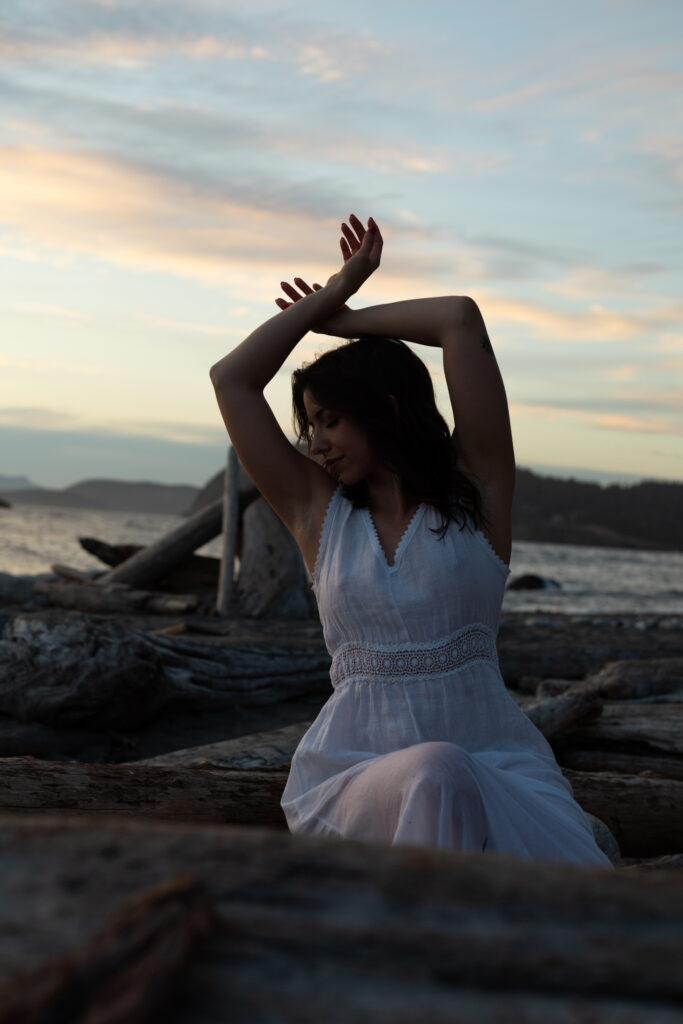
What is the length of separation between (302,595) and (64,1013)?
10668mm

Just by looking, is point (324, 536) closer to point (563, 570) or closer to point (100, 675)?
point (100, 675)

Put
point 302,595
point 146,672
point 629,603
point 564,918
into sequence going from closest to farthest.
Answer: point 564,918 → point 146,672 → point 302,595 → point 629,603

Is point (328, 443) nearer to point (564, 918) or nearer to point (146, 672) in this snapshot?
point (564, 918)

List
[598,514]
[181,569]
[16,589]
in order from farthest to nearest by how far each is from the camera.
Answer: [598,514]
[181,569]
[16,589]

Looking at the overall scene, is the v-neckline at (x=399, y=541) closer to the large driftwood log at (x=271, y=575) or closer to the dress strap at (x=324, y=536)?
the dress strap at (x=324, y=536)

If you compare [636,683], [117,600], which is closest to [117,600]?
[117,600]

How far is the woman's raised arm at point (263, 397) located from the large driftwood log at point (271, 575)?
7.84 m

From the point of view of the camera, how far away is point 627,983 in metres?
0.89

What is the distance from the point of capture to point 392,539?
3.20 meters

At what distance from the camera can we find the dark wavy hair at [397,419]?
322 cm

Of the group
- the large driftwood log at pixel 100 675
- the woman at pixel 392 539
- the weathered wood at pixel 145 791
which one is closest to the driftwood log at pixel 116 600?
the large driftwood log at pixel 100 675

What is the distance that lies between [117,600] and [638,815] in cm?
816

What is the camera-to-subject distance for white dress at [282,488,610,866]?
8.64ft

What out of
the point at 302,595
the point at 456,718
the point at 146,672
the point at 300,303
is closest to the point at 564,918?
the point at 456,718
